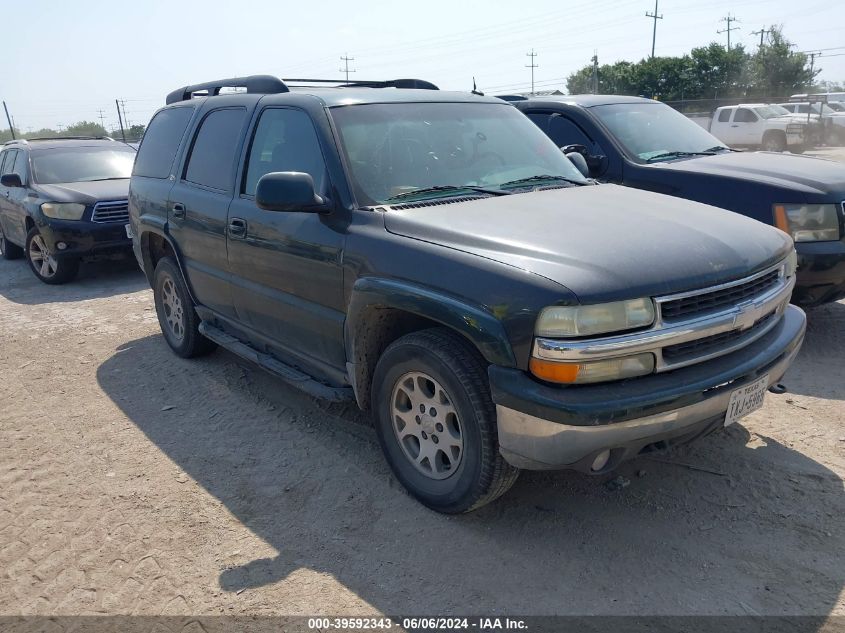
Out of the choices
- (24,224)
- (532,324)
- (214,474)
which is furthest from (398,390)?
(24,224)

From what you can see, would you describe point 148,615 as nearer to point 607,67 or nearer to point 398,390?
point 398,390

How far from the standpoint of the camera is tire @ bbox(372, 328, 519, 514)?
2.96 meters

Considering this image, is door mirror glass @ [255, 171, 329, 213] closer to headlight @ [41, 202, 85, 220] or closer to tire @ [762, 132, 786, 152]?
headlight @ [41, 202, 85, 220]

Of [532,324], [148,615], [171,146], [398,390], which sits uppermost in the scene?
[171,146]

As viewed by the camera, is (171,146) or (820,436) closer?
(820,436)

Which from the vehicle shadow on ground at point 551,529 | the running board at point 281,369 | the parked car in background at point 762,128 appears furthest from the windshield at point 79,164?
the parked car in background at point 762,128

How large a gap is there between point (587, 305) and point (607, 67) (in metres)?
60.4

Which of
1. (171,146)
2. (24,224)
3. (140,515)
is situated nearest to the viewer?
(140,515)

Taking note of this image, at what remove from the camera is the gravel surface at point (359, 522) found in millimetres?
2834

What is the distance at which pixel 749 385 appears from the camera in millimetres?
3006

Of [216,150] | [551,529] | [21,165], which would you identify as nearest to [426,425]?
[551,529]

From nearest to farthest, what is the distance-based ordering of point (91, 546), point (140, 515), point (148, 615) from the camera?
point (148, 615)
point (91, 546)
point (140, 515)

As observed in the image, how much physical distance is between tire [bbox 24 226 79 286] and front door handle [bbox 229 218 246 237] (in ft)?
17.9

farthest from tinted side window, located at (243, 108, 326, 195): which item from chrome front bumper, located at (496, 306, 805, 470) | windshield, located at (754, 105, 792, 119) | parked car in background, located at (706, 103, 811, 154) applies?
windshield, located at (754, 105, 792, 119)
